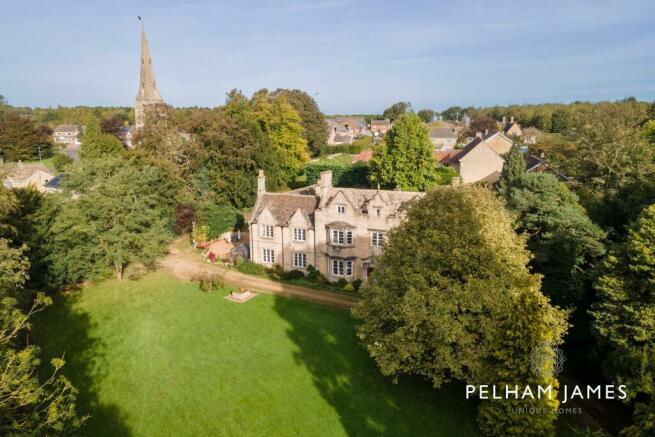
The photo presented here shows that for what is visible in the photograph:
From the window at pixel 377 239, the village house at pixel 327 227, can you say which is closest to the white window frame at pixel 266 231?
the village house at pixel 327 227

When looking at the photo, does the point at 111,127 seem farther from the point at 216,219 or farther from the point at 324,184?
the point at 324,184

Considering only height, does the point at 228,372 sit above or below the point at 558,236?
below

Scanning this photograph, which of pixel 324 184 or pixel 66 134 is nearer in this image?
pixel 324 184

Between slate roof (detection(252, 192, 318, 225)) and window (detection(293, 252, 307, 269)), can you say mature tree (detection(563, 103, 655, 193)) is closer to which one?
slate roof (detection(252, 192, 318, 225))

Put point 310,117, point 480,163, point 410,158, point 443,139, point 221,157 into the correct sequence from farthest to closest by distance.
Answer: point 443,139 → point 310,117 → point 480,163 → point 410,158 → point 221,157

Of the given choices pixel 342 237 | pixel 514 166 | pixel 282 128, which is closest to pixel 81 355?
pixel 342 237

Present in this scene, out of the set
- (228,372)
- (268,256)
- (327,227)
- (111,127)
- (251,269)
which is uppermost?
(111,127)

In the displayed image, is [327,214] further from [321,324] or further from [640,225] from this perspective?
[640,225]

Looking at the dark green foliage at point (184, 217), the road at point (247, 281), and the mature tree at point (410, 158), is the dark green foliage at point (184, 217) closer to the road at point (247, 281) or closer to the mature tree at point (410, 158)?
the road at point (247, 281)
